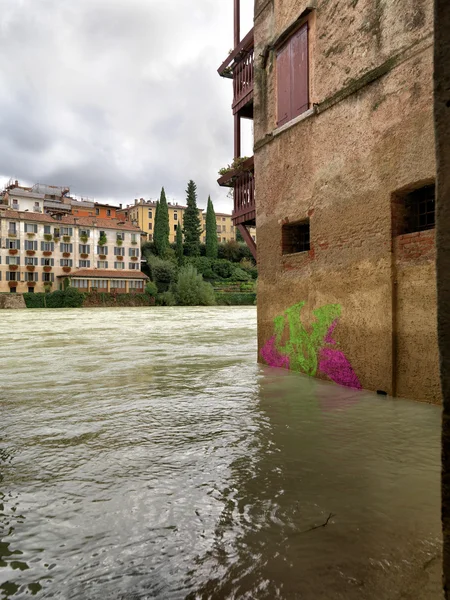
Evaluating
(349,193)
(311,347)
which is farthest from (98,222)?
(349,193)

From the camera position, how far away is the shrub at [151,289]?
190 ft

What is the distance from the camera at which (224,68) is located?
13.4 metres

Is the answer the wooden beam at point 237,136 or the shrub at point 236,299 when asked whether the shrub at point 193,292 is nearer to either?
the shrub at point 236,299

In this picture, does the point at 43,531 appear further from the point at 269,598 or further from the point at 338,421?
the point at 338,421

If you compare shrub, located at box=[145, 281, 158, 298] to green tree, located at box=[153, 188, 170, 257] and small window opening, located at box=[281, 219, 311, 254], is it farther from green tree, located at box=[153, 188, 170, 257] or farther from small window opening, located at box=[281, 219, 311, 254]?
small window opening, located at box=[281, 219, 311, 254]

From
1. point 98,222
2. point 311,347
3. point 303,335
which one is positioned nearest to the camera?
point 311,347

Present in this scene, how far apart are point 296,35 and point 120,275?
5369 cm

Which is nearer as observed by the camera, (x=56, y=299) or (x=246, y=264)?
(x=56, y=299)

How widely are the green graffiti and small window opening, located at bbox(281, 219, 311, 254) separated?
3.90 ft

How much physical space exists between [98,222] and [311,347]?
5898cm

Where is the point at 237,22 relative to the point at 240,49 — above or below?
above

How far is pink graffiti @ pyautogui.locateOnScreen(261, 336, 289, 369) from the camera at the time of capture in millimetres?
8523

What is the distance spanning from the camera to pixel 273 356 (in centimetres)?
891

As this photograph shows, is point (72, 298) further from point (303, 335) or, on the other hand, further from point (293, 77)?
point (303, 335)
